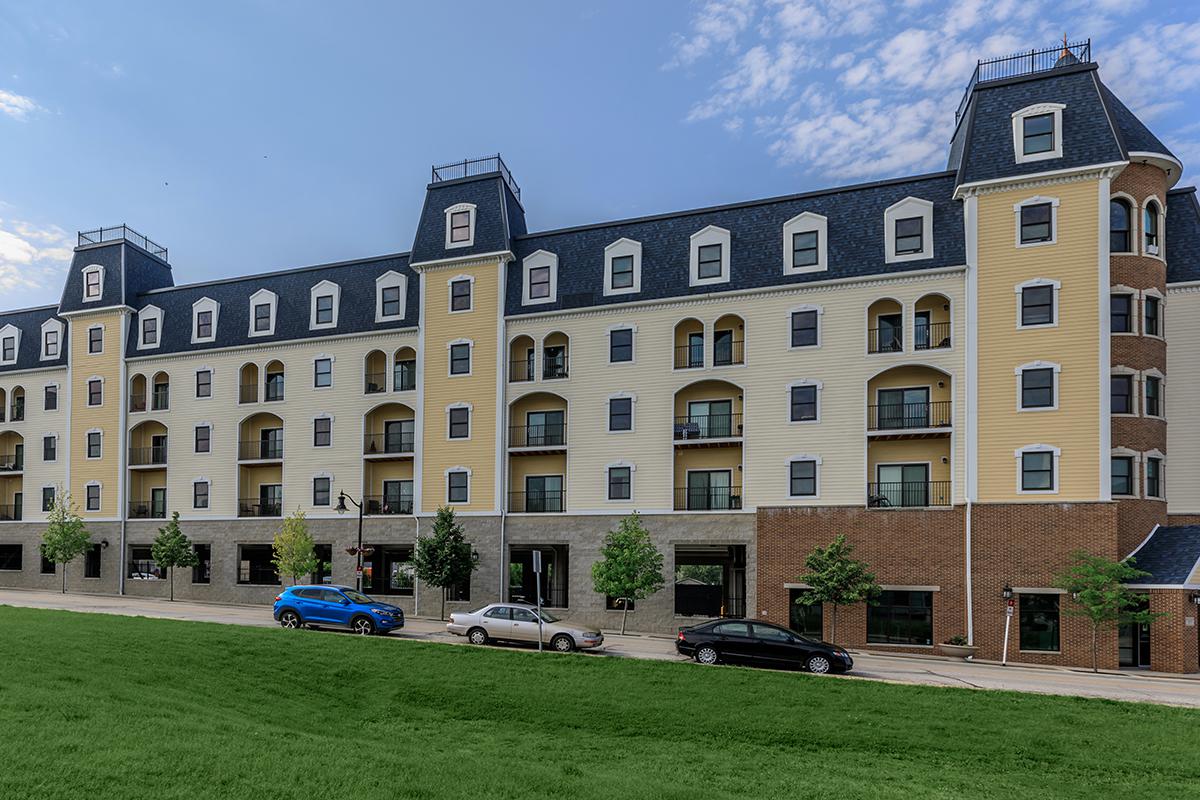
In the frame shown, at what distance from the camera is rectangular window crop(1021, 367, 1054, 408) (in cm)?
2750

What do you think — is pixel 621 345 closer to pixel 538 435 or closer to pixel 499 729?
pixel 538 435

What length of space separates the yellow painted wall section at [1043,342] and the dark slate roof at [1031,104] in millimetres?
877

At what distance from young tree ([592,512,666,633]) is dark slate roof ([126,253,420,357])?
1530 cm

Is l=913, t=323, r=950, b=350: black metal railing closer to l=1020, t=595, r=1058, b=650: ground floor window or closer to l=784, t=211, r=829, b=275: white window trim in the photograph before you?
l=784, t=211, r=829, b=275: white window trim

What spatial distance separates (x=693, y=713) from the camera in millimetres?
16172

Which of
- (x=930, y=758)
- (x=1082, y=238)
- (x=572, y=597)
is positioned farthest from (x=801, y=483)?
(x=930, y=758)

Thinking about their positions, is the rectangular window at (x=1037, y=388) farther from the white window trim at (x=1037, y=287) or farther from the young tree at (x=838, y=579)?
the young tree at (x=838, y=579)

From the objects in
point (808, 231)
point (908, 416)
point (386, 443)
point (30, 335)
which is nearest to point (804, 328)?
point (808, 231)

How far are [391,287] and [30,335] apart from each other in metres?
25.9

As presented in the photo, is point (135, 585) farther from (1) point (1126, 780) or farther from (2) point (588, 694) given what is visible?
(1) point (1126, 780)

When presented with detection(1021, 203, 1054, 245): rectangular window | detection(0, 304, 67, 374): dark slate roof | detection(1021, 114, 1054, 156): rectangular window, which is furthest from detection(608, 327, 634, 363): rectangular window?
detection(0, 304, 67, 374): dark slate roof

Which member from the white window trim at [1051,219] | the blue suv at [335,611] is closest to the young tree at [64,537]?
the blue suv at [335,611]

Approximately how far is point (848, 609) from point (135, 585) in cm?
3633

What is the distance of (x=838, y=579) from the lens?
87.6 feet
